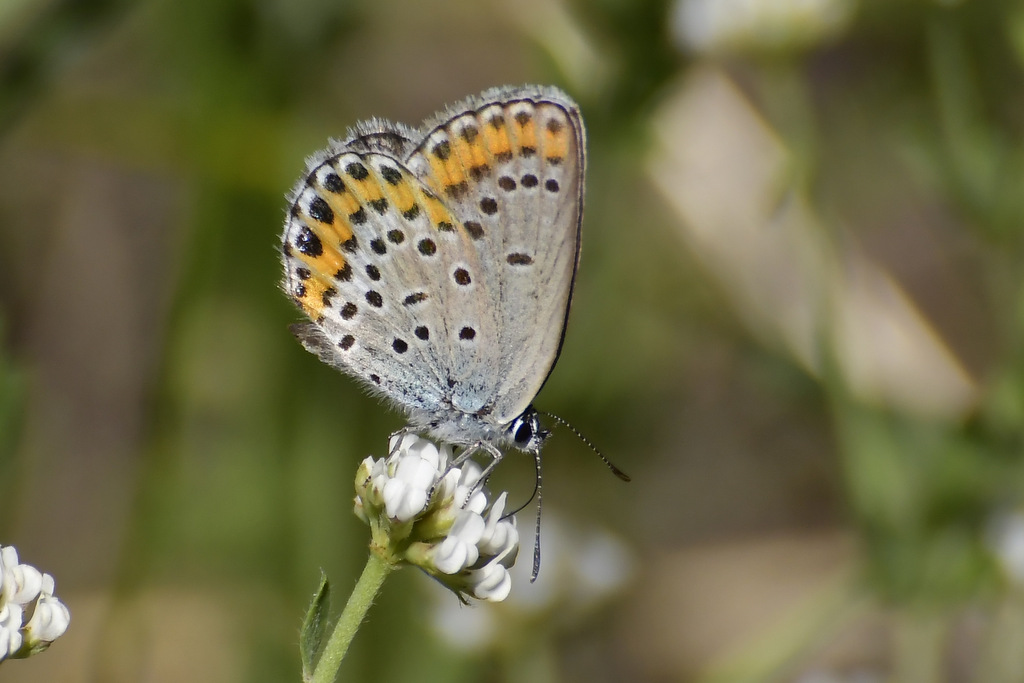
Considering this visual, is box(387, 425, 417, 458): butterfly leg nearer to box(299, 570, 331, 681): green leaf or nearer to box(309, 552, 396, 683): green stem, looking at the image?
box(309, 552, 396, 683): green stem

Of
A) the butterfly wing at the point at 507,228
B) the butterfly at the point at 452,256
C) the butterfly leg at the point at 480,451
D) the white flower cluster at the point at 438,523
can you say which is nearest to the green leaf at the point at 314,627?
the white flower cluster at the point at 438,523

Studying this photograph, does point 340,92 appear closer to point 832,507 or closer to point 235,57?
point 235,57

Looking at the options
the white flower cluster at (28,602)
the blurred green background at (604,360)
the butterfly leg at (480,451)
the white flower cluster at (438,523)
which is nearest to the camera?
the white flower cluster at (28,602)

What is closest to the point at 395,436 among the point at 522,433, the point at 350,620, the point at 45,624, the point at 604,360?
the point at 522,433

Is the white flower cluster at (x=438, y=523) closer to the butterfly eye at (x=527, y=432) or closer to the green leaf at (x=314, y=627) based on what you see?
the green leaf at (x=314, y=627)

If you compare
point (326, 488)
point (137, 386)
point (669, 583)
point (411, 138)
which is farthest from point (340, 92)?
point (669, 583)
